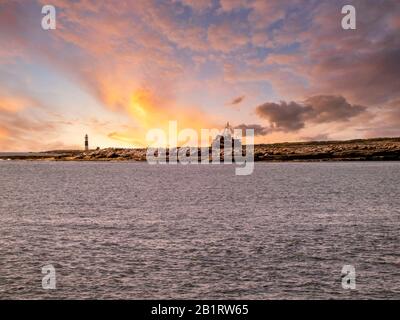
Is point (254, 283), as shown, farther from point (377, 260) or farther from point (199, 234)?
point (199, 234)

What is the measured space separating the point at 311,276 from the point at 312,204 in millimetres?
28716

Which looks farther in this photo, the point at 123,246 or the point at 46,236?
the point at 46,236

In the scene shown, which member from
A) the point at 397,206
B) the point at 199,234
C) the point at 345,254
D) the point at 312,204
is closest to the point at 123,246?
the point at 199,234

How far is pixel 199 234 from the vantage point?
28.8m
